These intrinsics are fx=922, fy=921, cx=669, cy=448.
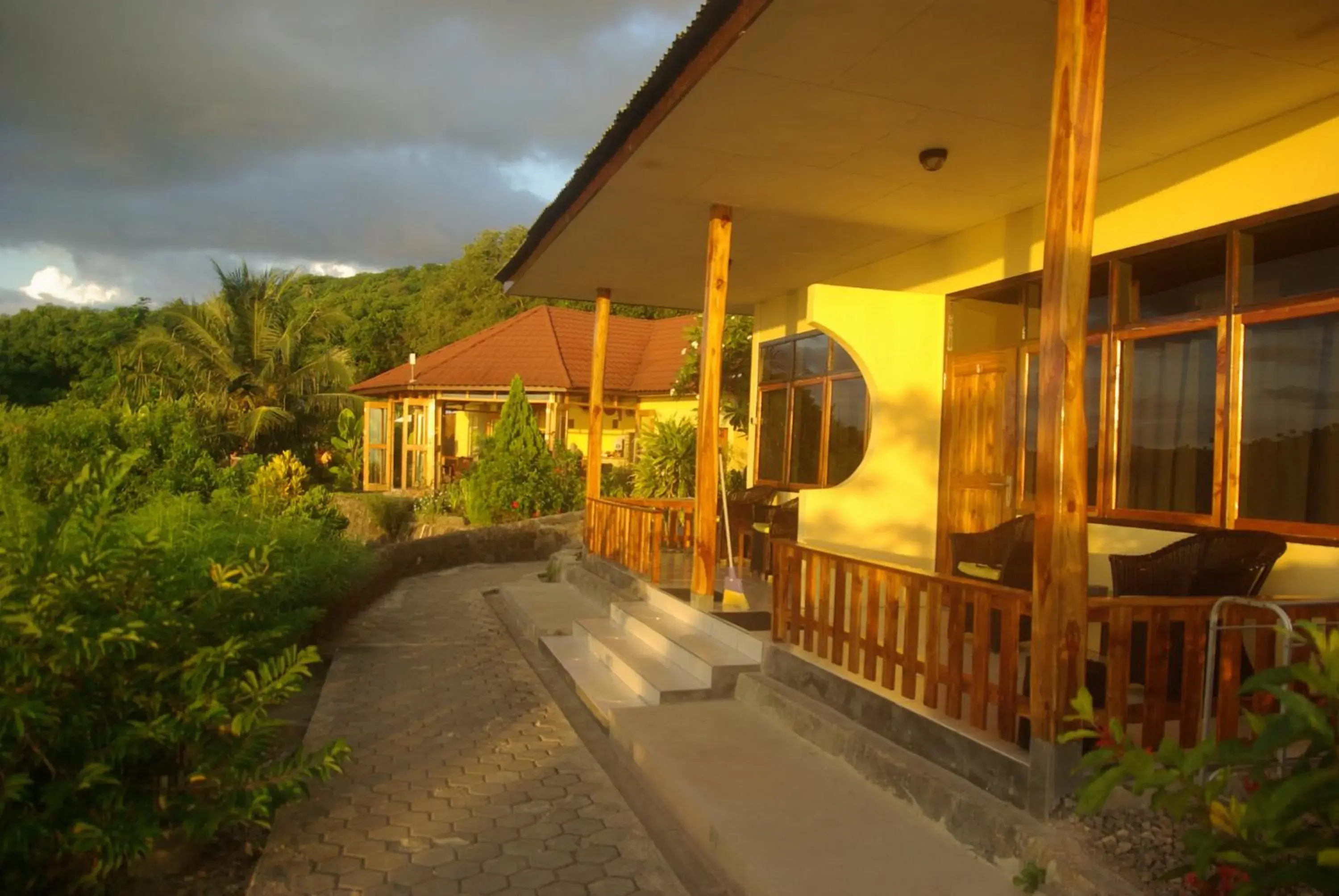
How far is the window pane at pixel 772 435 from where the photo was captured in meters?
11.2

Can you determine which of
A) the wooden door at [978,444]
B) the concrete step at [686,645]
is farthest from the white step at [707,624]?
the wooden door at [978,444]

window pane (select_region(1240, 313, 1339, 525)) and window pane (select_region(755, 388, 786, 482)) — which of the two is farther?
window pane (select_region(755, 388, 786, 482))

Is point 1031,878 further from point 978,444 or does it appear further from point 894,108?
point 978,444

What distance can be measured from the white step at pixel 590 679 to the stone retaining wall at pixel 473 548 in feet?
11.9

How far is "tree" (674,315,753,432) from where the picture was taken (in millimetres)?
14734

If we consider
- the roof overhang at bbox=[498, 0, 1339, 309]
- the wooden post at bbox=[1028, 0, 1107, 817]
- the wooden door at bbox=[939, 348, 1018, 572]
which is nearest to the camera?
the wooden post at bbox=[1028, 0, 1107, 817]

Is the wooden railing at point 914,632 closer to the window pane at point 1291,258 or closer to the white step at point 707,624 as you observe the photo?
the white step at point 707,624

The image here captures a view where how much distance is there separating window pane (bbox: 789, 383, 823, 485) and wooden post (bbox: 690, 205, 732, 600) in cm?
313

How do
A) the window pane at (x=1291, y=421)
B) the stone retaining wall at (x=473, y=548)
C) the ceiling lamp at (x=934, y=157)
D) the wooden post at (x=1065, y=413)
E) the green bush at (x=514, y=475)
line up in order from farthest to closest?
1. the green bush at (x=514, y=475)
2. the stone retaining wall at (x=473, y=548)
3. the ceiling lamp at (x=934, y=157)
4. the window pane at (x=1291, y=421)
5. the wooden post at (x=1065, y=413)

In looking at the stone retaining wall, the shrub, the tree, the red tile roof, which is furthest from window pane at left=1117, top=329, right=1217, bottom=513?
the red tile roof

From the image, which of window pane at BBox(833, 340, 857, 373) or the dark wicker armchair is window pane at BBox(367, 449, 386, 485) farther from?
the dark wicker armchair

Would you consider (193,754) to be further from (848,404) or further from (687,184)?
(848,404)

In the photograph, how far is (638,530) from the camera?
9016 mm

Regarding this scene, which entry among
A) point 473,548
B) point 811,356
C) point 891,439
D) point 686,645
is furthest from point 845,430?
point 473,548
